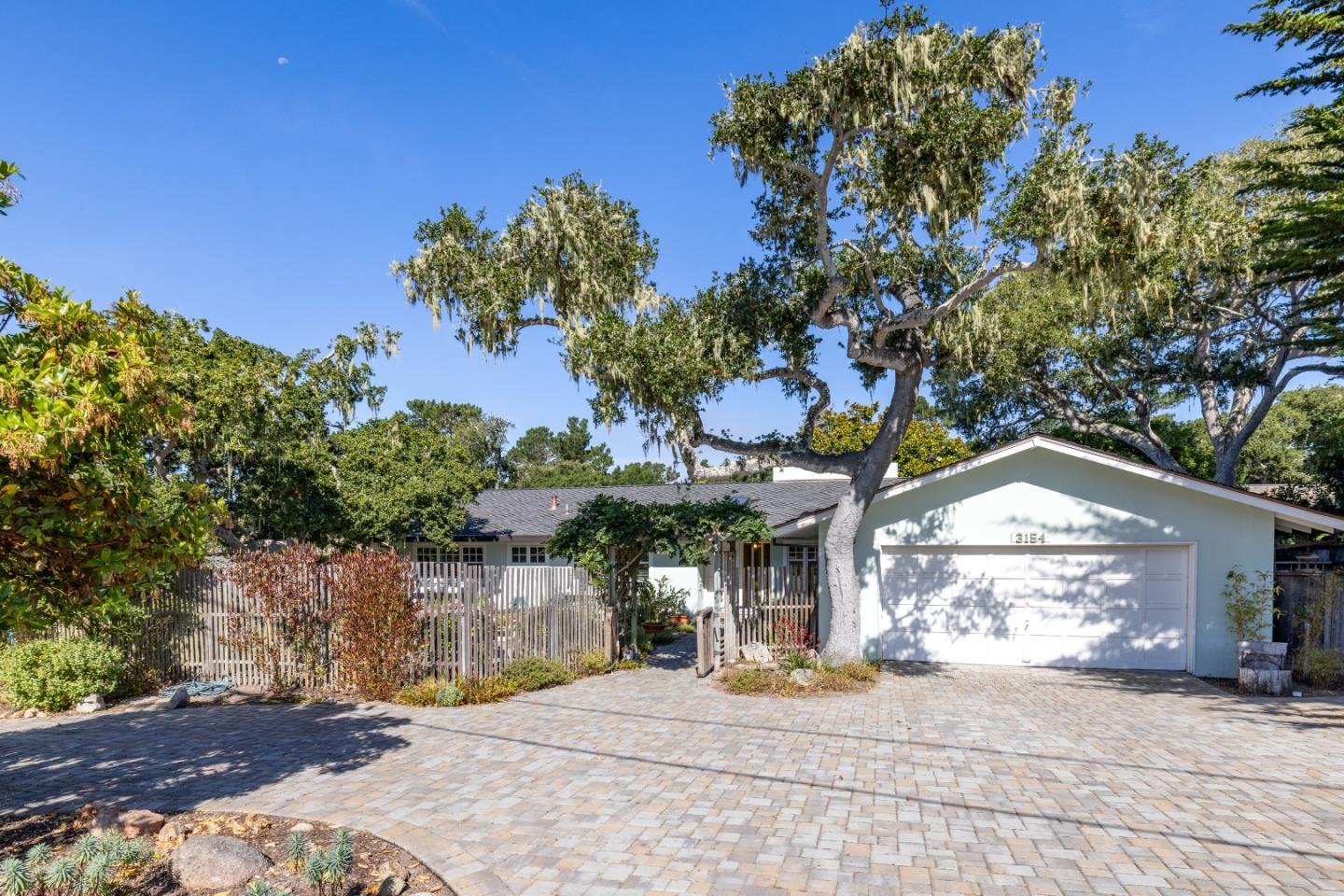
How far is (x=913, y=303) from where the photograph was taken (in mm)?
12242

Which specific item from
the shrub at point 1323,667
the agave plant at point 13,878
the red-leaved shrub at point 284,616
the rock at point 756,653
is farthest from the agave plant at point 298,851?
the shrub at point 1323,667

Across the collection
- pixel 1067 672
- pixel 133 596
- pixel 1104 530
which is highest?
pixel 1104 530

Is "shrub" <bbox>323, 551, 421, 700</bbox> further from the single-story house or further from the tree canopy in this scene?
the tree canopy

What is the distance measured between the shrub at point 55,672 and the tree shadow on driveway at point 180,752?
2.32 ft

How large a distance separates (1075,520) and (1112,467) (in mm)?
1113

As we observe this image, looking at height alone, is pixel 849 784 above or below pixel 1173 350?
below

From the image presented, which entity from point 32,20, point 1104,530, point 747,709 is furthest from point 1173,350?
point 32,20

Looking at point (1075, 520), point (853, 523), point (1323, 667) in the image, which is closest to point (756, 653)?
point (853, 523)

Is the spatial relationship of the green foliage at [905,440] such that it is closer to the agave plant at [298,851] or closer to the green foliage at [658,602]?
the green foliage at [658,602]

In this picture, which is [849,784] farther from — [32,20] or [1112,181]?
[32,20]

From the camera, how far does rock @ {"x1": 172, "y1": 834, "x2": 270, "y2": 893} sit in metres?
4.64

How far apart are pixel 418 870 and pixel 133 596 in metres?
8.88

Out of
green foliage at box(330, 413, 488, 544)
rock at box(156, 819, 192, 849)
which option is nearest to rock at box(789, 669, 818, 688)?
rock at box(156, 819, 192, 849)

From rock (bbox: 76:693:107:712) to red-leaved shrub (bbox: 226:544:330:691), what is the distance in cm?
181
